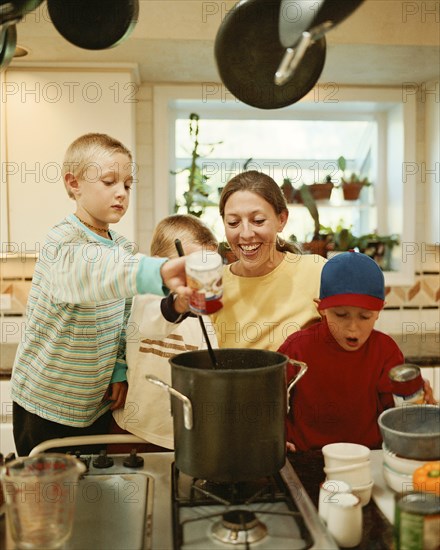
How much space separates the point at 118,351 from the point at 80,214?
37 centimetres

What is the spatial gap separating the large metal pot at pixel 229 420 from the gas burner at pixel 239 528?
0.18 feet

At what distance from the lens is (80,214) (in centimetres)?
151

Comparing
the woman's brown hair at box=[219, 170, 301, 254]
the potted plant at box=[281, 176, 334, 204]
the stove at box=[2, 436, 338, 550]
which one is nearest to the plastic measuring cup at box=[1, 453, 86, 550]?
the stove at box=[2, 436, 338, 550]

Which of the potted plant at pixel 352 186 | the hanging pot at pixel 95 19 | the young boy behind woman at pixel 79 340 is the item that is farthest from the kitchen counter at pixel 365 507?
the potted plant at pixel 352 186

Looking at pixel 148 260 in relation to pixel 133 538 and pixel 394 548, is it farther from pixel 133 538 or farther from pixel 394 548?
pixel 394 548

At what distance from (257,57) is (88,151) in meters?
0.60

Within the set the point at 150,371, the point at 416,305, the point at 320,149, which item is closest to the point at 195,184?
the point at 320,149

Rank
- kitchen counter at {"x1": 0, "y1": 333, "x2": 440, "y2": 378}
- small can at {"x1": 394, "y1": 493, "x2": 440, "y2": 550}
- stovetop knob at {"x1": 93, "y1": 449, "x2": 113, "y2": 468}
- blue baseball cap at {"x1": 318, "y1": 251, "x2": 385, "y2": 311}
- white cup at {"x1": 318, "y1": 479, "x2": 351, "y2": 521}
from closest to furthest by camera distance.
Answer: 1. small can at {"x1": 394, "y1": 493, "x2": 440, "y2": 550}
2. white cup at {"x1": 318, "y1": 479, "x2": 351, "y2": 521}
3. stovetop knob at {"x1": 93, "y1": 449, "x2": 113, "y2": 468}
4. blue baseball cap at {"x1": 318, "y1": 251, "x2": 385, "y2": 311}
5. kitchen counter at {"x1": 0, "y1": 333, "x2": 440, "y2": 378}

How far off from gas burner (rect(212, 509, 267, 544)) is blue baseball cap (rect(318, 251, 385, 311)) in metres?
0.56

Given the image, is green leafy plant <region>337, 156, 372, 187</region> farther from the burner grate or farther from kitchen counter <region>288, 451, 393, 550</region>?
the burner grate

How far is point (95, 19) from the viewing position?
1.03 m

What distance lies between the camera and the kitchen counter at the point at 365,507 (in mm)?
845

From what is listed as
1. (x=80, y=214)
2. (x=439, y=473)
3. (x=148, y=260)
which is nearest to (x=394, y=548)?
(x=439, y=473)

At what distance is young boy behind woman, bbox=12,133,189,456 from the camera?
55.2 inches
